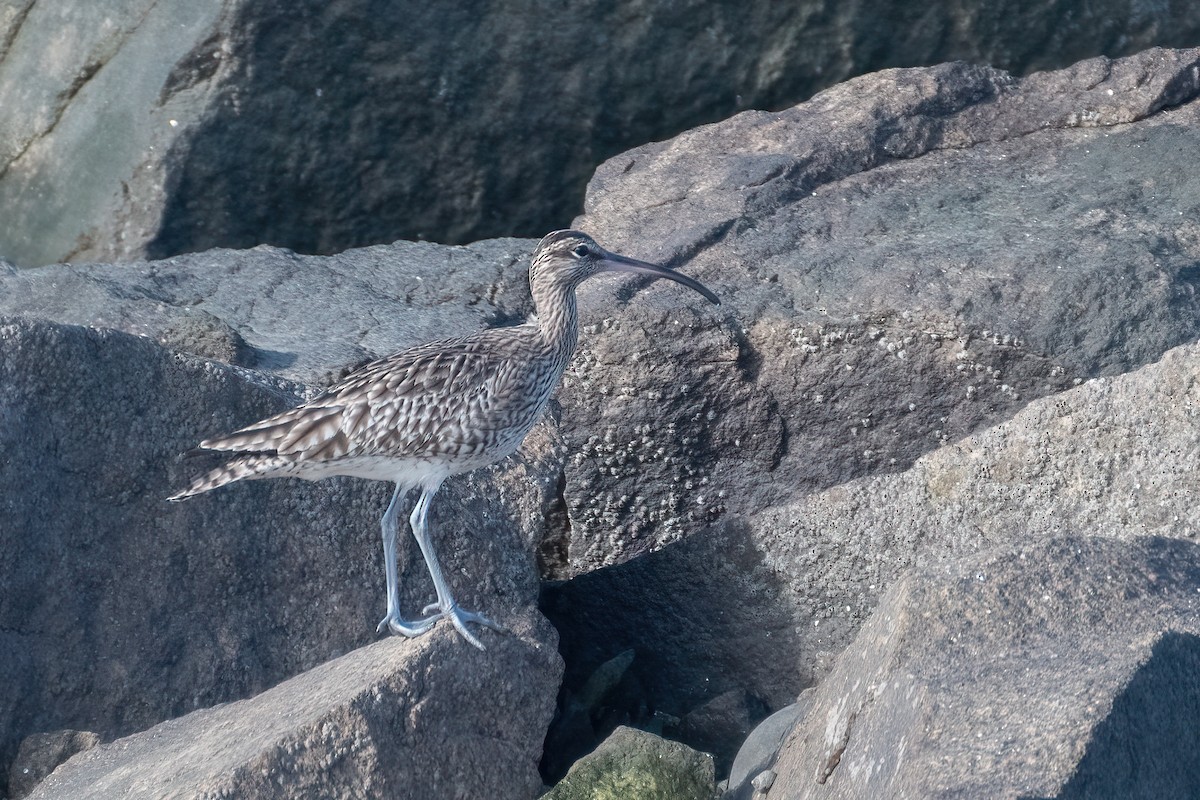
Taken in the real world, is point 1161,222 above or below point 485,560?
below

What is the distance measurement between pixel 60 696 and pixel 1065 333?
426 cm

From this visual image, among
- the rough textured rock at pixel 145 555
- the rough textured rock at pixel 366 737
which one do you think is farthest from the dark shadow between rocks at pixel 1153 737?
the rough textured rock at pixel 145 555

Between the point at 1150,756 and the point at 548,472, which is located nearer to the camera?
the point at 1150,756

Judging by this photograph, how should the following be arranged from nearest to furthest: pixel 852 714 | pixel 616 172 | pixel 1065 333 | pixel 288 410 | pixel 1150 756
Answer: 1. pixel 1150 756
2. pixel 852 714
3. pixel 288 410
4. pixel 1065 333
5. pixel 616 172

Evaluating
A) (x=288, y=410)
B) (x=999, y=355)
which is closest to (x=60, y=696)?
(x=288, y=410)

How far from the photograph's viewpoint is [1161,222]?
6891 mm

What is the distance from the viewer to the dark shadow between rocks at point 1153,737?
11.2 feet

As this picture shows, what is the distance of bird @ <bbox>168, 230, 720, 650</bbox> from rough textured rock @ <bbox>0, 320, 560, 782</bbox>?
0.18m

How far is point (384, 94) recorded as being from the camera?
8656 mm

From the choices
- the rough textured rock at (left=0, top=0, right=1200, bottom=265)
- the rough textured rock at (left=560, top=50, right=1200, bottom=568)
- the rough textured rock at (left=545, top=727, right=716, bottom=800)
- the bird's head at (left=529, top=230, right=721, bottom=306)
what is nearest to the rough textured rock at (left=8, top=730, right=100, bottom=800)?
the rough textured rock at (left=545, top=727, right=716, bottom=800)

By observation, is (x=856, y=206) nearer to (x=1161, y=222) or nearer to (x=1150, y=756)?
(x=1161, y=222)

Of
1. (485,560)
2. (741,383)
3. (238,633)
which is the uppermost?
(238,633)

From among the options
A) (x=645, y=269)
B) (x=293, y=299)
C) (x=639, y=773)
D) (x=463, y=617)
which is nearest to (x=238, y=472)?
(x=463, y=617)

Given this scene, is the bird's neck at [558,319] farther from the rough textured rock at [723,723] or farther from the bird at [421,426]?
the rough textured rock at [723,723]
